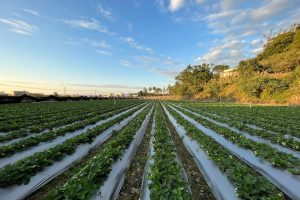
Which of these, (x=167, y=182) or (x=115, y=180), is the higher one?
(x=167, y=182)

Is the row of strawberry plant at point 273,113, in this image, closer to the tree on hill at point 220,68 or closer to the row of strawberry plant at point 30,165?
the row of strawberry plant at point 30,165

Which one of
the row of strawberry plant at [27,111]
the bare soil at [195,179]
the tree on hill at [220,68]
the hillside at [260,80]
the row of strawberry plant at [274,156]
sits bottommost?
the bare soil at [195,179]

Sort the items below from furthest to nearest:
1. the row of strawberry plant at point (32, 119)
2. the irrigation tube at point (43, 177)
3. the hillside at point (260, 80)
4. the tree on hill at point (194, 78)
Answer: the tree on hill at point (194, 78), the hillside at point (260, 80), the row of strawberry plant at point (32, 119), the irrigation tube at point (43, 177)

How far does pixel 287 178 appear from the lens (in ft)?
17.5

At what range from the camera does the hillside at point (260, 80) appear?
139ft

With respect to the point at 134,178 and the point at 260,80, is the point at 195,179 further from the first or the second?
the point at 260,80

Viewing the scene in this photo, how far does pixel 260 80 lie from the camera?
47.6m

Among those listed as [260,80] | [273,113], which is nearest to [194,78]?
[260,80]

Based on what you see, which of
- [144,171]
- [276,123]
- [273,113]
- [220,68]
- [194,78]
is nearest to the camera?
[144,171]

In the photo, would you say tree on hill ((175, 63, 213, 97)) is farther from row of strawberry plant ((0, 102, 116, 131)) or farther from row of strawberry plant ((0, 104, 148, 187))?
row of strawberry plant ((0, 104, 148, 187))

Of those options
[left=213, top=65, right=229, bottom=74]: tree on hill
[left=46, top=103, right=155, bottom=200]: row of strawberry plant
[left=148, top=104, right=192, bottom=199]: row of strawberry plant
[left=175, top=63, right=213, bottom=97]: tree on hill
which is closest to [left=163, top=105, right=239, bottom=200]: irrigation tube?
[left=148, top=104, right=192, bottom=199]: row of strawberry plant

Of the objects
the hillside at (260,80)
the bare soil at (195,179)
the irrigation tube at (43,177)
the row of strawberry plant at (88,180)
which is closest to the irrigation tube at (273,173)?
the bare soil at (195,179)

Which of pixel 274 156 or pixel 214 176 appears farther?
pixel 274 156

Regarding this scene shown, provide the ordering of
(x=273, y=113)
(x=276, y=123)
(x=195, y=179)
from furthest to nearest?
(x=273, y=113)
(x=276, y=123)
(x=195, y=179)
